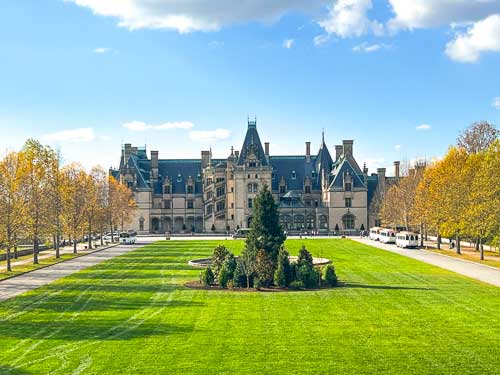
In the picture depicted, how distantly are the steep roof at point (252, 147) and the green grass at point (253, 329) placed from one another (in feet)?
225

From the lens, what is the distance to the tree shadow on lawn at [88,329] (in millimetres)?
22859

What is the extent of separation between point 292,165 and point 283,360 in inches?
3874

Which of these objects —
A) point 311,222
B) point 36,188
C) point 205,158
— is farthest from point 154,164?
point 36,188

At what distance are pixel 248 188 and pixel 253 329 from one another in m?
82.4

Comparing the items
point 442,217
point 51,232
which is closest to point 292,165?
point 442,217

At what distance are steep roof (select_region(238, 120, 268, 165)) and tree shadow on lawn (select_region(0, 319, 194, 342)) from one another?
8123 cm

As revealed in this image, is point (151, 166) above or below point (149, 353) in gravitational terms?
above

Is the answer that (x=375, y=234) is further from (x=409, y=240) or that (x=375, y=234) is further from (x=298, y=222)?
(x=298, y=222)

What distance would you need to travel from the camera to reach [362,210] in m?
107

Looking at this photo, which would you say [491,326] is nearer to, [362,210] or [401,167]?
[362,210]

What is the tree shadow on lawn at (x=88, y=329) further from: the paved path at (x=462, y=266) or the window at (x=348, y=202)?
the window at (x=348, y=202)

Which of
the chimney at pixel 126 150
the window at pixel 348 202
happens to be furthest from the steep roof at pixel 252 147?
the chimney at pixel 126 150

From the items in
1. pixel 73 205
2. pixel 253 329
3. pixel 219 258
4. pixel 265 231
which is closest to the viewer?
pixel 253 329

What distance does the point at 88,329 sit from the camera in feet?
79.0
